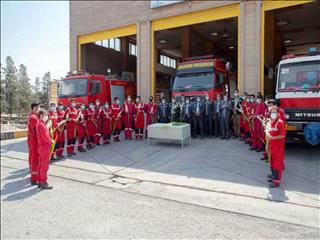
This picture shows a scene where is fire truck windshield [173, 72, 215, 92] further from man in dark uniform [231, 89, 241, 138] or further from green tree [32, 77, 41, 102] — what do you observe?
green tree [32, 77, 41, 102]

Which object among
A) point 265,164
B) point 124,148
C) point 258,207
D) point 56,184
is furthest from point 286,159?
point 56,184

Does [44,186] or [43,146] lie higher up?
[43,146]

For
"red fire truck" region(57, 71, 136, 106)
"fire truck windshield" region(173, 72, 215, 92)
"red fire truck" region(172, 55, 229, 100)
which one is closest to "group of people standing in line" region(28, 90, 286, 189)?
"red fire truck" region(172, 55, 229, 100)

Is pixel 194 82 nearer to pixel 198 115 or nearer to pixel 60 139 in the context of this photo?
pixel 198 115

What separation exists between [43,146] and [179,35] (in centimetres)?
1756

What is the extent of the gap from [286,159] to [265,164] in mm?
873

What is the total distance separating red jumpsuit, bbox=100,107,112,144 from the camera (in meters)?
10.7

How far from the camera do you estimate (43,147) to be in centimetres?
599

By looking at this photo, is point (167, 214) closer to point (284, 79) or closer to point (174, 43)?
point (284, 79)

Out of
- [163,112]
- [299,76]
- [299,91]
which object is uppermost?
[299,76]

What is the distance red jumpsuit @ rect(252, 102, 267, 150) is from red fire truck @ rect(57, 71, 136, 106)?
7.09 m

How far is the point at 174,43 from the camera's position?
79.2 ft

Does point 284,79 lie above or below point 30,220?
above

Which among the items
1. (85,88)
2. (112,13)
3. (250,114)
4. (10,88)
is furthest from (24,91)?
(250,114)
